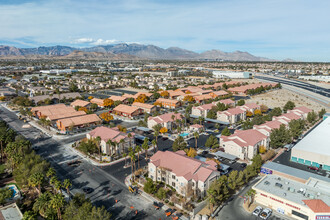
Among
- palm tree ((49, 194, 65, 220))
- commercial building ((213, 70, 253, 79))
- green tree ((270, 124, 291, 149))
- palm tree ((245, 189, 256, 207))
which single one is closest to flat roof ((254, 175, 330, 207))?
palm tree ((245, 189, 256, 207))

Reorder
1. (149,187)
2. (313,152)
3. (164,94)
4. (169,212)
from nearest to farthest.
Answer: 1. (169,212)
2. (149,187)
3. (313,152)
4. (164,94)

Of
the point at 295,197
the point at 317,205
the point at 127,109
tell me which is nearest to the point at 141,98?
the point at 127,109

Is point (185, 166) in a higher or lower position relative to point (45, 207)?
higher

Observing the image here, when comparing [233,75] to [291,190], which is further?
[233,75]

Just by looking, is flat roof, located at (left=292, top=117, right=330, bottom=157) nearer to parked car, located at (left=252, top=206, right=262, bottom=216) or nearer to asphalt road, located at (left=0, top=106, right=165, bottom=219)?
parked car, located at (left=252, top=206, right=262, bottom=216)

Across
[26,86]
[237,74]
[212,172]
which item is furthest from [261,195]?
[237,74]

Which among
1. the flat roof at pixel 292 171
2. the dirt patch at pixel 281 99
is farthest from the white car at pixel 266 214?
the dirt patch at pixel 281 99

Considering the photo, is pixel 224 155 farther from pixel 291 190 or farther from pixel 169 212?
pixel 169 212
